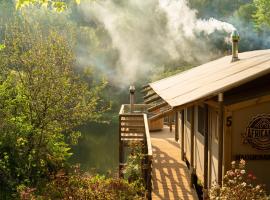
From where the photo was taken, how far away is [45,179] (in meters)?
17.3

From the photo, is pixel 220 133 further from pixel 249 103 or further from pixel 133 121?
pixel 133 121

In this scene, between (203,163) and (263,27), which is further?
(263,27)

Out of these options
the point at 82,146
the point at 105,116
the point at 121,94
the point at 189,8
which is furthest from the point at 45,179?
the point at 189,8

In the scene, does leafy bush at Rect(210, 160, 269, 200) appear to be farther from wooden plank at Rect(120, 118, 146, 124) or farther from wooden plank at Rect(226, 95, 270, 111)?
wooden plank at Rect(120, 118, 146, 124)

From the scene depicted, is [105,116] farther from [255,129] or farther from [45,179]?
[255,129]

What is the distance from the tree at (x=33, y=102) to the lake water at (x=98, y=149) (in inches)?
417

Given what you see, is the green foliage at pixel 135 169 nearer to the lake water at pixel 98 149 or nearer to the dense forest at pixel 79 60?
the dense forest at pixel 79 60

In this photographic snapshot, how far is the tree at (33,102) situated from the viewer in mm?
16062

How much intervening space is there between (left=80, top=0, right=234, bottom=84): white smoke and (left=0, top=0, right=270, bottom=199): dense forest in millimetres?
166

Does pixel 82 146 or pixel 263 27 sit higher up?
pixel 263 27

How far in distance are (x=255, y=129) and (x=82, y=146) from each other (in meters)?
30.3

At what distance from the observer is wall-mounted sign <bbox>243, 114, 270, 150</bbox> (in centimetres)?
997

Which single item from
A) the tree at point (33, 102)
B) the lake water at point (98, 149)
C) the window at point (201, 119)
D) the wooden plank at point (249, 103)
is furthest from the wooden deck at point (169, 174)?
the lake water at point (98, 149)

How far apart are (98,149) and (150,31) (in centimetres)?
3678
